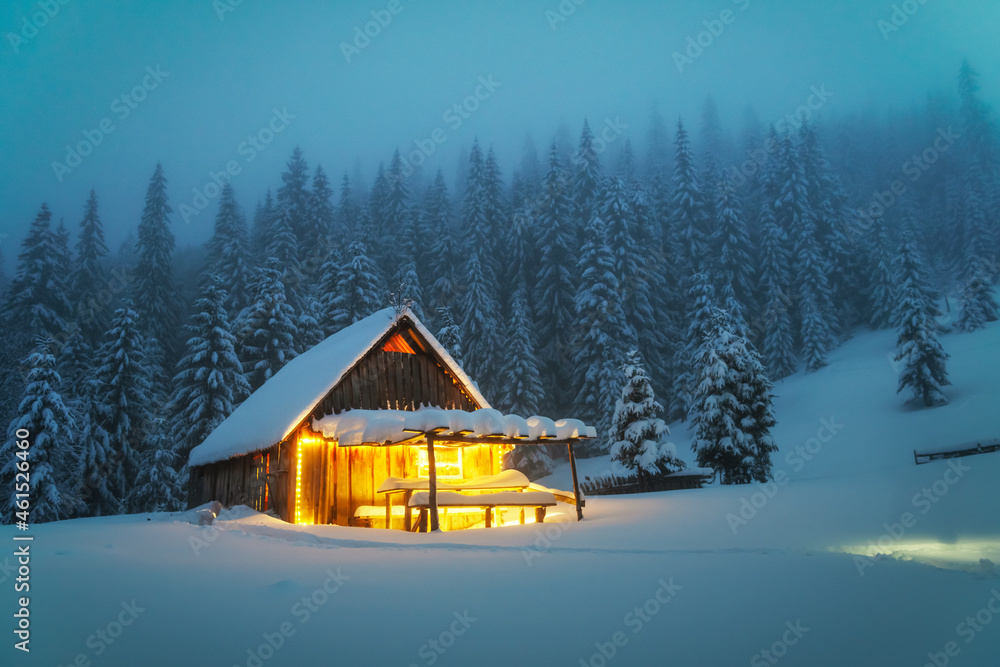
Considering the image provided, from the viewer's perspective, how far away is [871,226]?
171 feet

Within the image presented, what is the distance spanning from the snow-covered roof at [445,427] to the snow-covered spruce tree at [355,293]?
23510 millimetres

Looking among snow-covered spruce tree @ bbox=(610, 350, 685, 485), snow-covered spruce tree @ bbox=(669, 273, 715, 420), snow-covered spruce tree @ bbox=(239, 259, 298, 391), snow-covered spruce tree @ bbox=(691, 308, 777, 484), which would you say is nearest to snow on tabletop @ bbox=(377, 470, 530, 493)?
snow-covered spruce tree @ bbox=(610, 350, 685, 485)

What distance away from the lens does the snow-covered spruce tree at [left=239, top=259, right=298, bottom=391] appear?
35594 millimetres

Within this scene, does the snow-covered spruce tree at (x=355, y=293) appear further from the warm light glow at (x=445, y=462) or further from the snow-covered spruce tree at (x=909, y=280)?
the snow-covered spruce tree at (x=909, y=280)

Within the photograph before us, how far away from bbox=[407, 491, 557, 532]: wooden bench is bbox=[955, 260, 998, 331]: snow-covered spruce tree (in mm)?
41077

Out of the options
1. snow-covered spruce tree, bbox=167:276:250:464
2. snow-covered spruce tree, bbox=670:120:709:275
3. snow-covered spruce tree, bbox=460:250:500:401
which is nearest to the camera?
snow-covered spruce tree, bbox=167:276:250:464

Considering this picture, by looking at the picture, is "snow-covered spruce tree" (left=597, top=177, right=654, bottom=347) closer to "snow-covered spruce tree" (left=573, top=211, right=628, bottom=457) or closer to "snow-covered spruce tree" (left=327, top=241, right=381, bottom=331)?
"snow-covered spruce tree" (left=573, top=211, right=628, bottom=457)

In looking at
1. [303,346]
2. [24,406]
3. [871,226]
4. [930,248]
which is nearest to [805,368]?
[871,226]

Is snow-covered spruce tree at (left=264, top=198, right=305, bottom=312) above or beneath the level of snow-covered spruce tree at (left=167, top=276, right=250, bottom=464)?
above

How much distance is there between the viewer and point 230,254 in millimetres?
47094

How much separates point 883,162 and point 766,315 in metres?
47.8

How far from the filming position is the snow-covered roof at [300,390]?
1719cm

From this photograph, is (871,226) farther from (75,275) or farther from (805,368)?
(75,275)

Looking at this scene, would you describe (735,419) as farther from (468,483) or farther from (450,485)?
(450,485)
